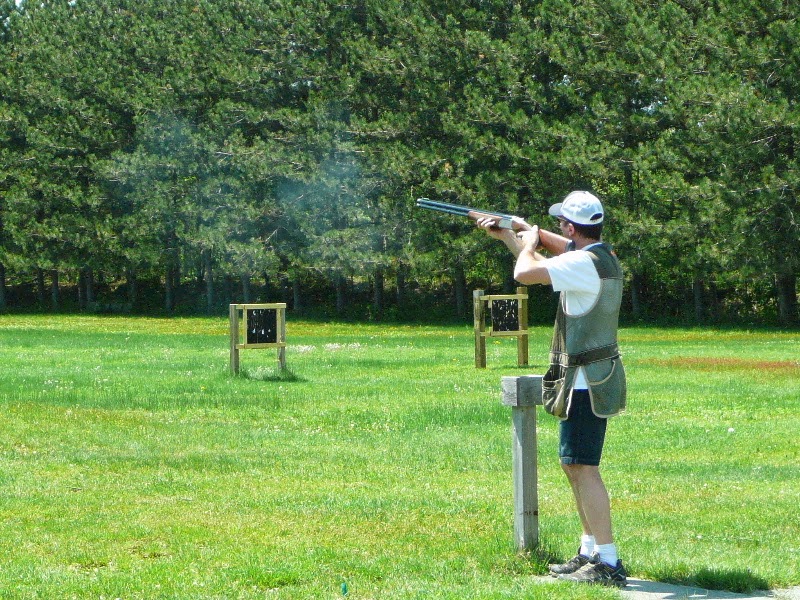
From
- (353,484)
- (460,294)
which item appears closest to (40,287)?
(460,294)

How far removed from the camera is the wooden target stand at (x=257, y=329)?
19719mm

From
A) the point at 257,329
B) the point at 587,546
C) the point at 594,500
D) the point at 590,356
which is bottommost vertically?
the point at 587,546

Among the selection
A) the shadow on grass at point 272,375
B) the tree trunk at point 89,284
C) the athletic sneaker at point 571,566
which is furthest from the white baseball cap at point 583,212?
the tree trunk at point 89,284

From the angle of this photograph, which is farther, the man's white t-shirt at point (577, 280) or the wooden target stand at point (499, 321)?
the wooden target stand at point (499, 321)

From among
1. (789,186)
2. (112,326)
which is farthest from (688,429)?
(112,326)

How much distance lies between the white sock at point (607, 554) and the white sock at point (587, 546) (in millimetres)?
68

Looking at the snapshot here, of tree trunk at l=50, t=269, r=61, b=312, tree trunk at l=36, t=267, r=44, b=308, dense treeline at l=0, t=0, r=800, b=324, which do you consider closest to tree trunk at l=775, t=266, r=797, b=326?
dense treeline at l=0, t=0, r=800, b=324

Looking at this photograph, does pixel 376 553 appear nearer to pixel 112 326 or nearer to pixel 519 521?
pixel 519 521

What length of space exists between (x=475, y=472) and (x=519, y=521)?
13.3ft

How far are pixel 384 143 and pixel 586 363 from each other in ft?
132

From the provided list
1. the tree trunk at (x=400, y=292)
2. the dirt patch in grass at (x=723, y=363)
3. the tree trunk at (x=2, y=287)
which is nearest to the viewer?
the dirt patch in grass at (x=723, y=363)

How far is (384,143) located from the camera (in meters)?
Result: 45.8

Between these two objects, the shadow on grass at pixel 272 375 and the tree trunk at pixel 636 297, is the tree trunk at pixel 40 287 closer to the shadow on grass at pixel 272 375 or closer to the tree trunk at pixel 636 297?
the tree trunk at pixel 636 297

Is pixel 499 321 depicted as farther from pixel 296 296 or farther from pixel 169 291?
pixel 169 291
